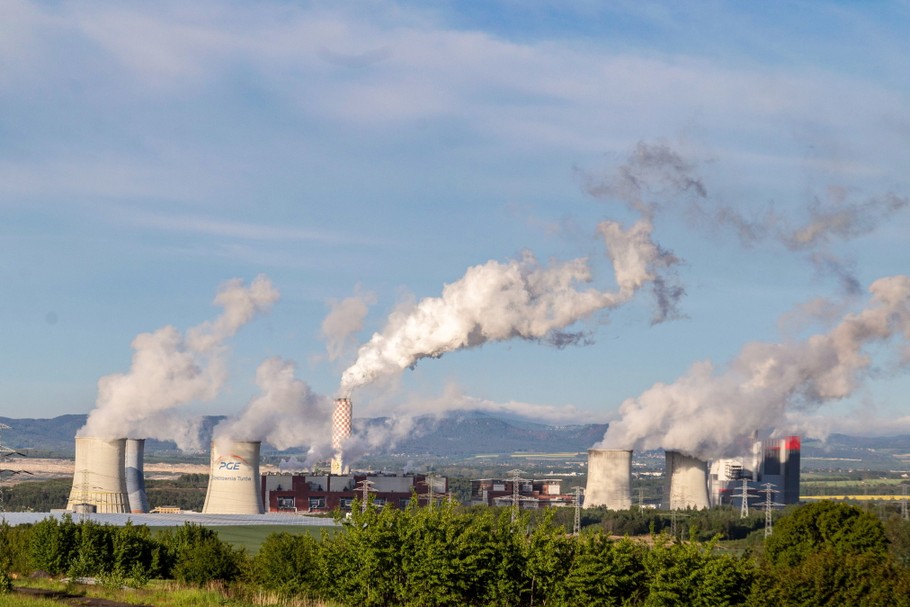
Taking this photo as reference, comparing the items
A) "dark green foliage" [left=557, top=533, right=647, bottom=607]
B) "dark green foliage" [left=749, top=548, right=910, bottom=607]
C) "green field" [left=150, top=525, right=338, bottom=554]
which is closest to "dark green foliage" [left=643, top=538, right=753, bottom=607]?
"dark green foliage" [left=557, top=533, right=647, bottom=607]

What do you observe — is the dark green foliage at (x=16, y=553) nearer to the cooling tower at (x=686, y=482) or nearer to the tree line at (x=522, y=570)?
the tree line at (x=522, y=570)

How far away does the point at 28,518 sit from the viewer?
124000mm

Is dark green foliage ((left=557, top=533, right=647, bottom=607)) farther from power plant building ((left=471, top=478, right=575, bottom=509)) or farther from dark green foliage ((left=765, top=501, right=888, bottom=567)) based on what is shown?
power plant building ((left=471, top=478, right=575, bottom=509))

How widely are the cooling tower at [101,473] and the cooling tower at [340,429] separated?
29587 mm

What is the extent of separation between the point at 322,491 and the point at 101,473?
44783mm

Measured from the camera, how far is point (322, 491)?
170 meters

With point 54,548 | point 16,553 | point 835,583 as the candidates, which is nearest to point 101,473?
point 16,553

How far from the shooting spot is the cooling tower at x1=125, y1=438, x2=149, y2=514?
452 feet

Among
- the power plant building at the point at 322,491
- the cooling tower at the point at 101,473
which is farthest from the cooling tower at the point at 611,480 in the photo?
the cooling tower at the point at 101,473

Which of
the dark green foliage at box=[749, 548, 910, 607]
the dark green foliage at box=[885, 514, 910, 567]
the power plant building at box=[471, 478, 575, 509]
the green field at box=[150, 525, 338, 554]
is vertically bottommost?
the green field at box=[150, 525, 338, 554]

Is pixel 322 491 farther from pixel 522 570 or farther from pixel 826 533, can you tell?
pixel 522 570

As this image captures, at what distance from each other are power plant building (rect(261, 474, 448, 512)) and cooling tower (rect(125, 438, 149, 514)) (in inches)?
1225

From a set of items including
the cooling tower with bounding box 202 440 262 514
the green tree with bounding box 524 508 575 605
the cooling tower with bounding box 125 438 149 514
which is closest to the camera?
the green tree with bounding box 524 508 575 605

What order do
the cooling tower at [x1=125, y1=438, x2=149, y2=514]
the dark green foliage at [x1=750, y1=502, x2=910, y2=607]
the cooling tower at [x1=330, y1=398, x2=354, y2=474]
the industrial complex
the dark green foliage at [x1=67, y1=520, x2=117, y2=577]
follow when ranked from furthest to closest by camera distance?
the cooling tower at [x1=330, y1=398, x2=354, y2=474]
the cooling tower at [x1=125, y1=438, x2=149, y2=514]
the industrial complex
the dark green foliage at [x1=67, y1=520, x2=117, y2=577]
the dark green foliage at [x1=750, y1=502, x2=910, y2=607]
